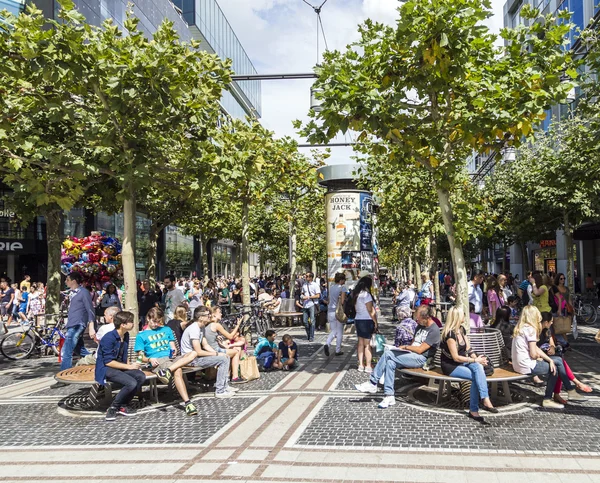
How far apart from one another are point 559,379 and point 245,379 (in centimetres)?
480

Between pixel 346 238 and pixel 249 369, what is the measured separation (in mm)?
7776

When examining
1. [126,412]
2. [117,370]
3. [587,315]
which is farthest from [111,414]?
[587,315]

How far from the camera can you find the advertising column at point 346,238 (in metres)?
16.7

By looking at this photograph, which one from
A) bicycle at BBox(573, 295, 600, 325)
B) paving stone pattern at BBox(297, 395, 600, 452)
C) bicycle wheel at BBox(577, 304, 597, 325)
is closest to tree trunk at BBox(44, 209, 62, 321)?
paving stone pattern at BBox(297, 395, 600, 452)

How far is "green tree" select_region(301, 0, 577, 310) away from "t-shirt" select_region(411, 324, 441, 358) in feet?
3.37

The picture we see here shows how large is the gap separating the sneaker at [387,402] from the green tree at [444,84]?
6.42 feet

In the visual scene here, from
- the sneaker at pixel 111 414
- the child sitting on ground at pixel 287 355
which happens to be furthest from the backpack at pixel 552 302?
the sneaker at pixel 111 414

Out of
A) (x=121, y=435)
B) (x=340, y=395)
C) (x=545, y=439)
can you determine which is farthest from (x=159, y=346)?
(x=545, y=439)

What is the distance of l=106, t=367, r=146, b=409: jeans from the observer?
7.24m

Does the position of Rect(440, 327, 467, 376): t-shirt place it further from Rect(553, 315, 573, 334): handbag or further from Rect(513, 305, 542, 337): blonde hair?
Rect(553, 315, 573, 334): handbag

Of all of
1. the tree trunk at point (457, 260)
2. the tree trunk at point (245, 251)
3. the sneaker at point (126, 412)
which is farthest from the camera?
the tree trunk at point (245, 251)

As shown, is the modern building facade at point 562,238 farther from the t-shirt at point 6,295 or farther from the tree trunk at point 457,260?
the t-shirt at point 6,295

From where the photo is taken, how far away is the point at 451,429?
255 inches

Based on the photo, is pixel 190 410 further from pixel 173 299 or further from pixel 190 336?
pixel 173 299
